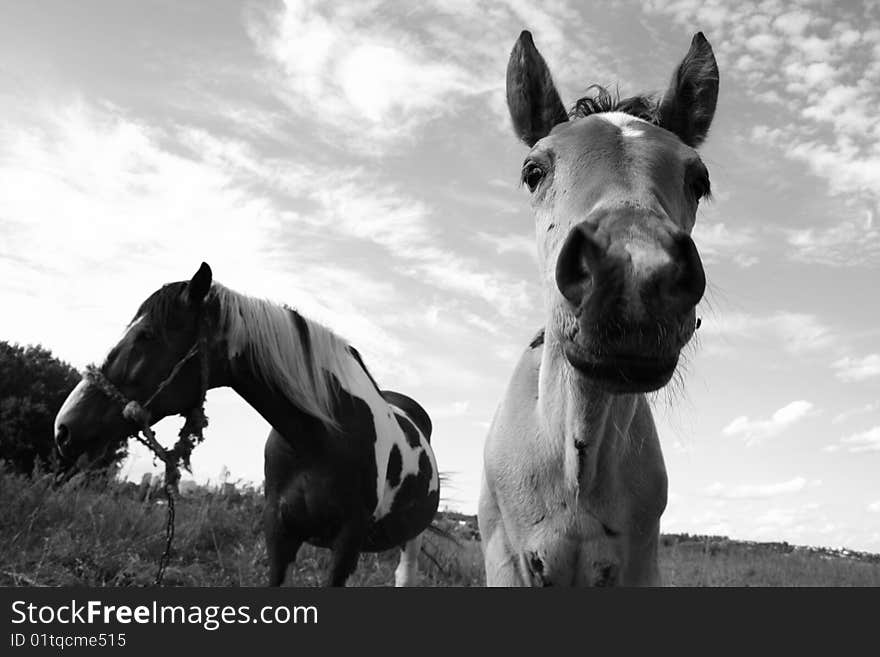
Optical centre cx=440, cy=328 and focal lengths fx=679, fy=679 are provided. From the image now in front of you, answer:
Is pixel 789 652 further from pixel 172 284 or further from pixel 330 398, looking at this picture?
pixel 172 284

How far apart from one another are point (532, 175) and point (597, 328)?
49.9 inches

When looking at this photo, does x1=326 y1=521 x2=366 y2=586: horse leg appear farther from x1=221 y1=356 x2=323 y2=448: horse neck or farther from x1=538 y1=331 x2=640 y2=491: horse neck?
x1=538 y1=331 x2=640 y2=491: horse neck

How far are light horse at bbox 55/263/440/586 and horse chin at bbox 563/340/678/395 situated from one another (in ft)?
11.1

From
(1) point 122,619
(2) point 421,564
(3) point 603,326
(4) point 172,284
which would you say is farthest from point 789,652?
(2) point 421,564

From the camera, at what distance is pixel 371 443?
228 inches

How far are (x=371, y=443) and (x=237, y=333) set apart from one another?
1444 mm

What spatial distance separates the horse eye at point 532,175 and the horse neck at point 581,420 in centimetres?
73

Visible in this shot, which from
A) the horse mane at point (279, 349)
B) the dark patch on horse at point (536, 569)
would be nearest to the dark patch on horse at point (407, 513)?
the horse mane at point (279, 349)

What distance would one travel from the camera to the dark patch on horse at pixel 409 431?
23.3 ft

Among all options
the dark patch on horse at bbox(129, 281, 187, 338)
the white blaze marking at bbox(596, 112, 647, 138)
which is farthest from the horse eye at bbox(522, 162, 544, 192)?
the dark patch on horse at bbox(129, 281, 187, 338)

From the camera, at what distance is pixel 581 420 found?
10.1ft

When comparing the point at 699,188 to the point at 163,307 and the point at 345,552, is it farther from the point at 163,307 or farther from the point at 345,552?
Answer: the point at 163,307

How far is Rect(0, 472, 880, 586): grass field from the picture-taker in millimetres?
6176

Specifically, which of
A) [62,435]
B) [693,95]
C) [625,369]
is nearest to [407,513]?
[62,435]
